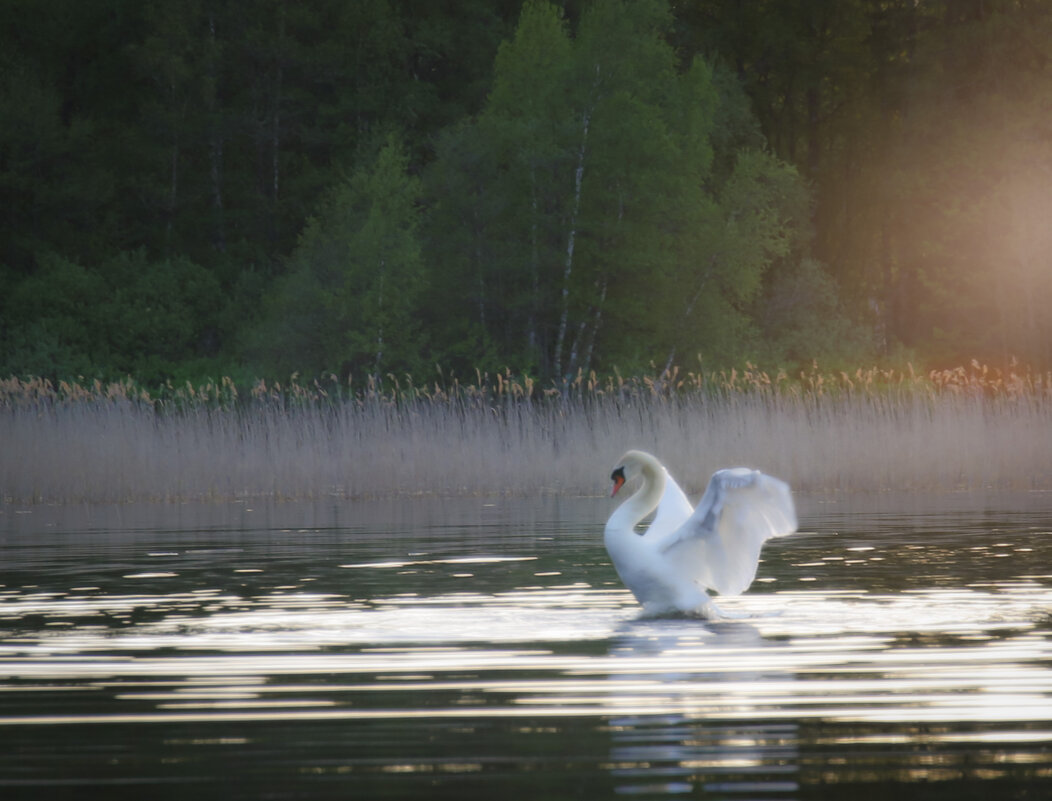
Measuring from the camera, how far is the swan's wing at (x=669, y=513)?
851cm

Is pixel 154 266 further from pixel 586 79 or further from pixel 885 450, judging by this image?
pixel 885 450

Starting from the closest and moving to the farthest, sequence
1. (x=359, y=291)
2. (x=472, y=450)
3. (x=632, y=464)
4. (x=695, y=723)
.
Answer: (x=695, y=723)
(x=632, y=464)
(x=472, y=450)
(x=359, y=291)

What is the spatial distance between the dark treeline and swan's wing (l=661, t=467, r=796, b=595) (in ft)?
79.8

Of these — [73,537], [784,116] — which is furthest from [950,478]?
[784,116]

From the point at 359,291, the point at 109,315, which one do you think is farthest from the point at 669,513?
the point at 109,315

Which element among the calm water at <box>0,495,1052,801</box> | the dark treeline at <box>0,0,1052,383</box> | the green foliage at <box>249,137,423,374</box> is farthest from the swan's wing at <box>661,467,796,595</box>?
the dark treeline at <box>0,0,1052,383</box>

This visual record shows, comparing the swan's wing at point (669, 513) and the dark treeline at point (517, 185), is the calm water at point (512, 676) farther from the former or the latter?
the dark treeline at point (517, 185)

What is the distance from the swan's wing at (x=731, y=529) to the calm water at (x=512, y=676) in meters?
0.26

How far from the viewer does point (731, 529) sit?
7824mm

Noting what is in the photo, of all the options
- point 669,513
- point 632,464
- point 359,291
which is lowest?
point 669,513

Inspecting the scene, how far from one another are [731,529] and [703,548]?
169 millimetres

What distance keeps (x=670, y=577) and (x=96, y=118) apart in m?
34.9

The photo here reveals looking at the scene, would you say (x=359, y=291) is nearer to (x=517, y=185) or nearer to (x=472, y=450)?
(x=517, y=185)

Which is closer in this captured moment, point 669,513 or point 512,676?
point 512,676
